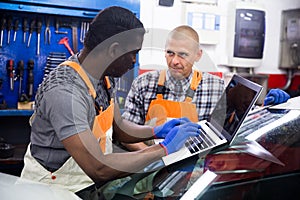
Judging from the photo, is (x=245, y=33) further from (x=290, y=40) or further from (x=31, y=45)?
(x=31, y=45)

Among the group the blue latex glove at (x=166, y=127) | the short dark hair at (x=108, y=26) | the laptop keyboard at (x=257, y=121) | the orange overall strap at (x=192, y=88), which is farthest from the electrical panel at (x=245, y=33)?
the short dark hair at (x=108, y=26)

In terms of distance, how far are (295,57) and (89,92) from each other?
9.44 feet

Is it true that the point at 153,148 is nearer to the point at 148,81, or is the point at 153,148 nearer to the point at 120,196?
the point at 120,196

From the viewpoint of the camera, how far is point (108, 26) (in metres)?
1.23

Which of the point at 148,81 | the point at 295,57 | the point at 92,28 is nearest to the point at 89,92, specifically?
the point at 92,28

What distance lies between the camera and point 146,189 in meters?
0.95

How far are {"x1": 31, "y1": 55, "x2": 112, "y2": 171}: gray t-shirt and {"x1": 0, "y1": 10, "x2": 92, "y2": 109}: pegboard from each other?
1.45 meters

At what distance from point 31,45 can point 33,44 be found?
16 millimetres

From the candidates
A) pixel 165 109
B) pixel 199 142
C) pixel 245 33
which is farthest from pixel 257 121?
pixel 245 33

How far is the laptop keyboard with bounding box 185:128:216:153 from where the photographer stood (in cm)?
105

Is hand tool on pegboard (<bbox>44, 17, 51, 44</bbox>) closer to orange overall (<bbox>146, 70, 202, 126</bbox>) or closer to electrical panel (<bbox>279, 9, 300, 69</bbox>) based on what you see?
orange overall (<bbox>146, 70, 202, 126</bbox>)

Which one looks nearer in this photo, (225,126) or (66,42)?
(225,126)

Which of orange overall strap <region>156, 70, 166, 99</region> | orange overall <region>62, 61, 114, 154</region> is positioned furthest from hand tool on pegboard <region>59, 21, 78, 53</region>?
orange overall <region>62, 61, 114, 154</region>

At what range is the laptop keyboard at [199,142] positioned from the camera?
41.5 inches
